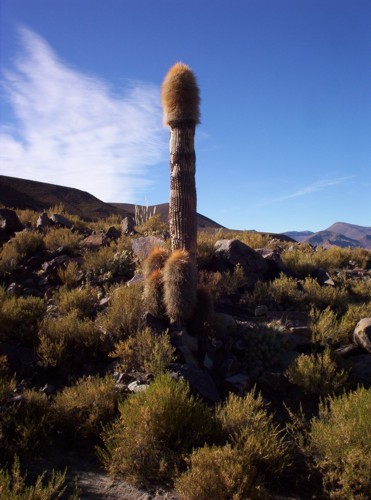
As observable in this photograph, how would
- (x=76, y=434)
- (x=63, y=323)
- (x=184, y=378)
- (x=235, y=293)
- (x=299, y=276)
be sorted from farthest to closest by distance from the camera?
(x=299, y=276) → (x=235, y=293) → (x=63, y=323) → (x=184, y=378) → (x=76, y=434)

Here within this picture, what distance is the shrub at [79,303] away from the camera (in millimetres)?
8633

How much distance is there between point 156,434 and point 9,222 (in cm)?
1132

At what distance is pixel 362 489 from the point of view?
412 cm

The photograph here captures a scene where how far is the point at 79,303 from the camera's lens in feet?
28.8

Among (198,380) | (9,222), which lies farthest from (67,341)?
(9,222)

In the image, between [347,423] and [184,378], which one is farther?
[184,378]

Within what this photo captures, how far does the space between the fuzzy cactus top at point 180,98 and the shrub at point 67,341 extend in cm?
416

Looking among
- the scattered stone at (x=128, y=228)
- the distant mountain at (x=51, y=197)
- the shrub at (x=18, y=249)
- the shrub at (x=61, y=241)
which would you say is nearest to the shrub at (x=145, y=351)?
the shrub at (x=18, y=249)

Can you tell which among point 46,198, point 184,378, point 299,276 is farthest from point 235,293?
point 46,198

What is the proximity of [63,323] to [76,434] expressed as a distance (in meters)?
2.51

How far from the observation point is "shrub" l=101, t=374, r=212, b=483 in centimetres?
447

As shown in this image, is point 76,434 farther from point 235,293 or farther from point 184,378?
point 235,293

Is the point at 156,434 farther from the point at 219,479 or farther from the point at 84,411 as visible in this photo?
the point at 84,411

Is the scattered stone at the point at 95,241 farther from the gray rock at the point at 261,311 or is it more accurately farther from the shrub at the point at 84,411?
the shrub at the point at 84,411
